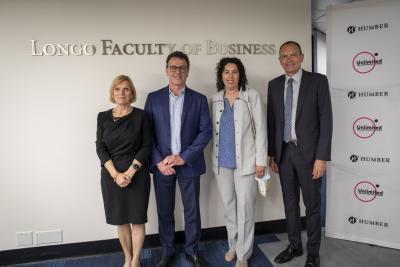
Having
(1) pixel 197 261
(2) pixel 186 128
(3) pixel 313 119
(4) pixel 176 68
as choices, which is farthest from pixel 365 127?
(1) pixel 197 261

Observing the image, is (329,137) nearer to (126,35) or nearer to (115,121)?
(115,121)

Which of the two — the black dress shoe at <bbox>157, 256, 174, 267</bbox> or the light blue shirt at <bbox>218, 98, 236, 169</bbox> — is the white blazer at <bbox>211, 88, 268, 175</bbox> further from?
the black dress shoe at <bbox>157, 256, 174, 267</bbox>

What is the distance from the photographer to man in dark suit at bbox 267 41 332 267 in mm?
2352

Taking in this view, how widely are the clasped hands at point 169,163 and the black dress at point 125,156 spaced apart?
0.13 m

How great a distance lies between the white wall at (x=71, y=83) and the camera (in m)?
2.59

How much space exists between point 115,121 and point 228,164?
0.92 metres

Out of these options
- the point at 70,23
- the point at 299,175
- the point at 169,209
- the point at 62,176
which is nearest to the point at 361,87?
the point at 299,175

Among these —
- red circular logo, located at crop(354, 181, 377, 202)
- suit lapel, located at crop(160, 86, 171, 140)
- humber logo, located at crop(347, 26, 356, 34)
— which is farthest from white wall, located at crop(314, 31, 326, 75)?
suit lapel, located at crop(160, 86, 171, 140)

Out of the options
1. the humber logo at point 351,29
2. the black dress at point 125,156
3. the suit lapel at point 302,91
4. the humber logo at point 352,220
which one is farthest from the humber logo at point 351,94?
the black dress at point 125,156

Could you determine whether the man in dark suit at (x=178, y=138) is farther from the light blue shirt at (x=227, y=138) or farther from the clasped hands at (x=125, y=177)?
the clasped hands at (x=125, y=177)

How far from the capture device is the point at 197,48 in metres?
2.87

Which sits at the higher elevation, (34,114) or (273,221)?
(34,114)

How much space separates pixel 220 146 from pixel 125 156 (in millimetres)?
740

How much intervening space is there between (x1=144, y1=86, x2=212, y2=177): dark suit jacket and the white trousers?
0.88 feet
